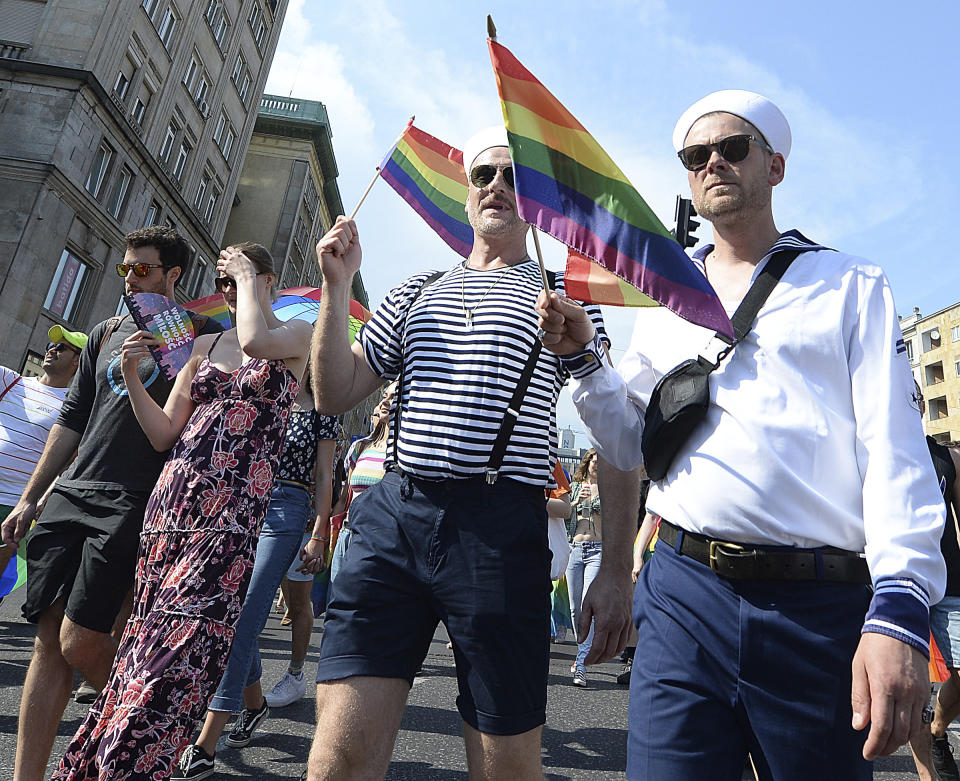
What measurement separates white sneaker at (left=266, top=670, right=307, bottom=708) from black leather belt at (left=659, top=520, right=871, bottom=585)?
12.7 feet

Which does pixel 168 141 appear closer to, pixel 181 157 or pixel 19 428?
pixel 181 157

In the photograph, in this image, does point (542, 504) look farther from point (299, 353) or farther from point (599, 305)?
point (299, 353)

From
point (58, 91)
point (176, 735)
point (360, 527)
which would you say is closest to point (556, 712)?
point (176, 735)

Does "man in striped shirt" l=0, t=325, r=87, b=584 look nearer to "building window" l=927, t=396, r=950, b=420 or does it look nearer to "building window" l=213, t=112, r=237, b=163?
"building window" l=213, t=112, r=237, b=163

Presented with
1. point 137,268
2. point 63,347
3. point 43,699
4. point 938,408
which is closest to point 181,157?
point 63,347

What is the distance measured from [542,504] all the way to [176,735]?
4.71 ft

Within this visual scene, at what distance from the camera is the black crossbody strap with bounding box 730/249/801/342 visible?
1.99 meters

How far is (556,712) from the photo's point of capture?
5582mm

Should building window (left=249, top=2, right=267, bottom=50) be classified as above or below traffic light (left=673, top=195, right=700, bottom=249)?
above

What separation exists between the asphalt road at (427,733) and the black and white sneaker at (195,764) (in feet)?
0.36

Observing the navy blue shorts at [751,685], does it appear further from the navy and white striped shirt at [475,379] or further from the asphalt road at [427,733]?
the asphalt road at [427,733]

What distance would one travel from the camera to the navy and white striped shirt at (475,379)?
2.22 m

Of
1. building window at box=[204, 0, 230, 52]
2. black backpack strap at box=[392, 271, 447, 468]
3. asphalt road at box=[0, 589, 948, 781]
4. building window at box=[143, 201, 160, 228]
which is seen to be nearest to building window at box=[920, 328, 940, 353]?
building window at box=[204, 0, 230, 52]

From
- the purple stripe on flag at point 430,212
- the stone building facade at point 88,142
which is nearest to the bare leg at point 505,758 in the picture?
the purple stripe on flag at point 430,212
